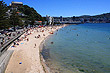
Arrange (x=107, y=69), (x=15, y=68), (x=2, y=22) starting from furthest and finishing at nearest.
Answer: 1. (x=2, y=22)
2. (x=107, y=69)
3. (x=15, y=68)

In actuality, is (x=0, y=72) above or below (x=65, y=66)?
above

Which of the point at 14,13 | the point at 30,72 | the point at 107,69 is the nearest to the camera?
the point at 30,72

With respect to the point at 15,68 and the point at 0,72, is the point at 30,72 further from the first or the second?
the point at 0,72

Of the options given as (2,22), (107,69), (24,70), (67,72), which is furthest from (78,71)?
(2,22)

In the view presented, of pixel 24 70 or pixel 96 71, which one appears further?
pixel 96 71

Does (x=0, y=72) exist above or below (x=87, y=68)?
above

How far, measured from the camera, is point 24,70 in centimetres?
989

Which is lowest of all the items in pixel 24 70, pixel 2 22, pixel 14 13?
pixel 24 70

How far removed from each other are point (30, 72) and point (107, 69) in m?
8.08

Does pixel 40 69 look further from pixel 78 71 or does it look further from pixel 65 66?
pixel 78 71

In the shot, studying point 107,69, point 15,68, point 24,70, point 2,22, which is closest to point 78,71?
A: point 107,69

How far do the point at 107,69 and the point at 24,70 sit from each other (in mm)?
8654

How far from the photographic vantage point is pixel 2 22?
2233cm

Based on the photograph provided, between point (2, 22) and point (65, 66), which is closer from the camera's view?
point (65, 66)
